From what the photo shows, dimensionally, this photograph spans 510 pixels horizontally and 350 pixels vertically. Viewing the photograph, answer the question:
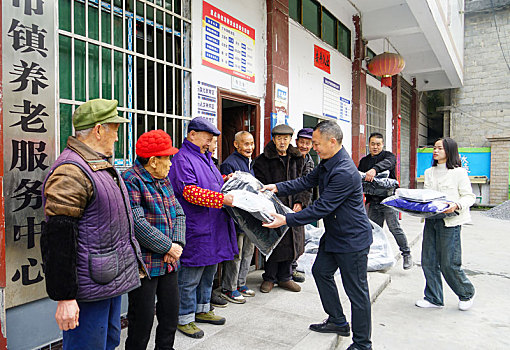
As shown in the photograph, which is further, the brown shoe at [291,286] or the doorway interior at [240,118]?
the doorway interior at [240,118]

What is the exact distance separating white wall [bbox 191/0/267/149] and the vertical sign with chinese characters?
1.58 meters

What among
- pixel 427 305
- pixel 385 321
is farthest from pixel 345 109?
pixel 385 321

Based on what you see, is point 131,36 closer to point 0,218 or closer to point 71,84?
point 71,84

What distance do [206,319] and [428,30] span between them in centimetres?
744

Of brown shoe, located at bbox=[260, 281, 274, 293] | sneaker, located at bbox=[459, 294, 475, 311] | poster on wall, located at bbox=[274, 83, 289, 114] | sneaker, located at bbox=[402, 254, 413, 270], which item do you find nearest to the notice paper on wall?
poster on wall, located at bbox=[274, 83, 289, 114]

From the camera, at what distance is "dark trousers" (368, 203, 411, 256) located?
16.4 feet

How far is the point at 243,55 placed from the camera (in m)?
4.48

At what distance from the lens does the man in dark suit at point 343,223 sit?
264cm

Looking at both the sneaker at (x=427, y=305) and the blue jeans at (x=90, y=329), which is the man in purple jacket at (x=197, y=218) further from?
the sneaker at (x=427, y=305)

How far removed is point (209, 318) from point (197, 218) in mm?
916

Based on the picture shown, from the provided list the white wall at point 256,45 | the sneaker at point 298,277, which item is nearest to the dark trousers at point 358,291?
the sneaker at point 298,277

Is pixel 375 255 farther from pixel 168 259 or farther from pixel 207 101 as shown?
pixel 168 259

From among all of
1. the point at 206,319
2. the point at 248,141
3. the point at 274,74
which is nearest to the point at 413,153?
the point at 274,74

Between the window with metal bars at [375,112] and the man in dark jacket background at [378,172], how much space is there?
391 cm
